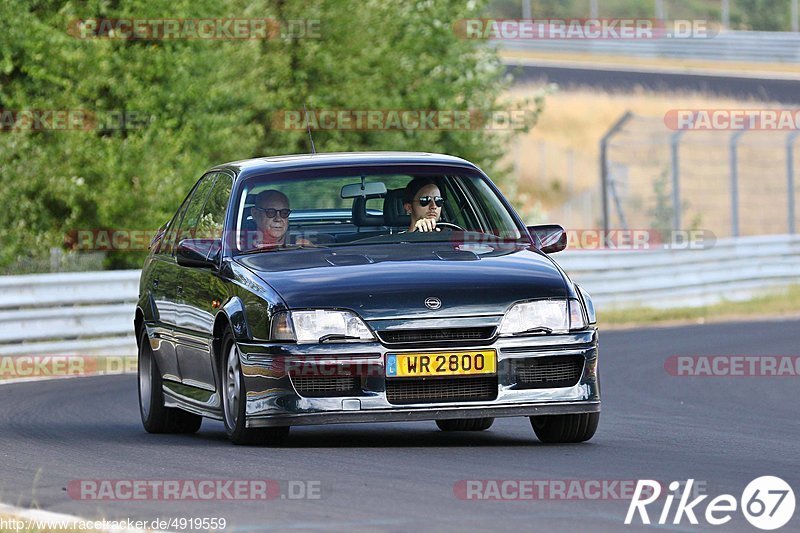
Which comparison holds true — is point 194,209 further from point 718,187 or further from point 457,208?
point 718,187

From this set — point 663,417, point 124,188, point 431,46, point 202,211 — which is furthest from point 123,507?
point 431,46

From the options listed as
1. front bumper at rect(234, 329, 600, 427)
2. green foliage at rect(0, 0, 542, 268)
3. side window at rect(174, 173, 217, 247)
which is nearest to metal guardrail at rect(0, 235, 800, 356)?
green foliage at rect(0, 0, 542, 268)

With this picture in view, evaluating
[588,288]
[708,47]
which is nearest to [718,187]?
[708,47]

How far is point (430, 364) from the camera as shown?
8945mm

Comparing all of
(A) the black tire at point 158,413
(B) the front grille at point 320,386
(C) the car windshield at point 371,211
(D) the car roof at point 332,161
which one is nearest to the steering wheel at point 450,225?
(C) the car windshield at point 371,211

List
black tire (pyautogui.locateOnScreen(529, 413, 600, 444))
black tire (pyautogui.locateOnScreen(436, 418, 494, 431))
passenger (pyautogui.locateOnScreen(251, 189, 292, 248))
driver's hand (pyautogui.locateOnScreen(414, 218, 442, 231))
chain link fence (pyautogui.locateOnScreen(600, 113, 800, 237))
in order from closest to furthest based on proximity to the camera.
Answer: black tire (pyautogui.locateOnScreen(529, 413, 600, 444)) → passenger (pyautogui.locateOnScreen(251, 189, 292, 248)) → driver's hand (pyautogui.locateOnScreen(414, 218, 442, 231)) → black tire (pyautogui.locateOnScreen(436, 418, 494, 431)) → chain link fence (pyautogui.locateOnScreen(600, 113, 800, 237))

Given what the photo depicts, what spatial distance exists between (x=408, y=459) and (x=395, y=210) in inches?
76.1

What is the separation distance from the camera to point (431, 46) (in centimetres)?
3156

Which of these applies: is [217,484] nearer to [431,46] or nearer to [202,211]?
[202,211]

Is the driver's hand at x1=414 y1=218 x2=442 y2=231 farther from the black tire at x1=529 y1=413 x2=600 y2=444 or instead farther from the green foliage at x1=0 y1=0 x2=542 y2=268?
the green foliage at x1=0 y1=0 x2=542 y2=268

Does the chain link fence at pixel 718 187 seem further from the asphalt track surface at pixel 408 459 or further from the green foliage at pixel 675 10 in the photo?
the asphalt track surface at pixel 408 459

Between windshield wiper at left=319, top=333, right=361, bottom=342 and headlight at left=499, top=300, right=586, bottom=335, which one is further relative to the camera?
headlight at left=499, top=300, right=586, bottom=335

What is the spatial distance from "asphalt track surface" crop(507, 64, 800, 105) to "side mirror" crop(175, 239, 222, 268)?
44168 mm

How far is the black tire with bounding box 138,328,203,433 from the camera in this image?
11.2 m
